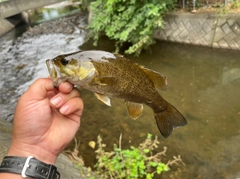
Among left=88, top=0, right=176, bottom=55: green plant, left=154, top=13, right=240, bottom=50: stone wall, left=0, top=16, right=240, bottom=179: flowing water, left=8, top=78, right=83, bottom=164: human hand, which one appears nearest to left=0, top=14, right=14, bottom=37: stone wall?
left=0, top=16, right=240, bottom=179: flowing water

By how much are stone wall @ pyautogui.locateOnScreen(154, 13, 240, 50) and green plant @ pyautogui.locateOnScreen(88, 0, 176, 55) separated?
661 mm

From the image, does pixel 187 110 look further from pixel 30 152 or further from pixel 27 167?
pixel 27 167

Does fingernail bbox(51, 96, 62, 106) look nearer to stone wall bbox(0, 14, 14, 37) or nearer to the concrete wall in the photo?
stone wall bbox(0, 14, 14, 37)

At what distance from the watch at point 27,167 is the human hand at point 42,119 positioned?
100 mm

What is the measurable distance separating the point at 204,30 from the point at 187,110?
3561 mm

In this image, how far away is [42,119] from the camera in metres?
2.04

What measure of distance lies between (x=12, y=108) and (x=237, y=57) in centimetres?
687

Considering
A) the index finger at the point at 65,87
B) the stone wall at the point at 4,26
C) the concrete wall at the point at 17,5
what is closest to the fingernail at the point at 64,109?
the index finger at the point at 65,87

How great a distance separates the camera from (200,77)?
6.91 metres

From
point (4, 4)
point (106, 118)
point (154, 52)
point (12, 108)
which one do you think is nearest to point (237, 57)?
point (154, 52)

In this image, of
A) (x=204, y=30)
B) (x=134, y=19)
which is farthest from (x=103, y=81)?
(x=204, y=30)

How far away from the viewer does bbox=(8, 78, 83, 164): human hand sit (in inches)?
75.3

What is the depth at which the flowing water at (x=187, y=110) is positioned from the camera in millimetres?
4477

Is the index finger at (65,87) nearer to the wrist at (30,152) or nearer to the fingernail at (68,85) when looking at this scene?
the fingernail at (68,85)
